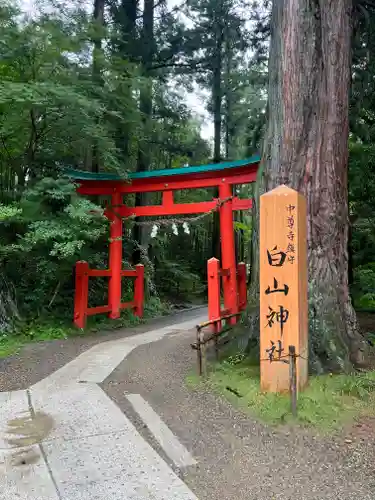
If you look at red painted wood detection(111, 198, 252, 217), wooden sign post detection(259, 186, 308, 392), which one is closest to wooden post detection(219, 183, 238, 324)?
red painted wood detection(111, 198, 252, 217)

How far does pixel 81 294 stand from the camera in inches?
351

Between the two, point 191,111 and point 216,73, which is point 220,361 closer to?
point 191,111

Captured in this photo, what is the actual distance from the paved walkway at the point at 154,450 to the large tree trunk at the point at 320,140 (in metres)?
1.82

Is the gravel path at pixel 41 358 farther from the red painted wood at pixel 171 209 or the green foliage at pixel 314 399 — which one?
the red painted wood at pixel 171 209

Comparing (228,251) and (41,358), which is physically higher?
(228,251)

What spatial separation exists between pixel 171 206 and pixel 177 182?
60 centimetres

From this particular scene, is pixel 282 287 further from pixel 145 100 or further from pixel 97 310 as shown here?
pixel 145 100

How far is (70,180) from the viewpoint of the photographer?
877 cm

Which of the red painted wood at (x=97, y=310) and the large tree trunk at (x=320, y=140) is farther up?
the large tree trunk at (x=320, y=140)

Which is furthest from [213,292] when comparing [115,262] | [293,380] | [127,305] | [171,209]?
[127,305]

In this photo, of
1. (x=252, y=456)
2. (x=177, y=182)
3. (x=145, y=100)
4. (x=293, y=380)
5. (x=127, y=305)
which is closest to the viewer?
(x=252, y=456)

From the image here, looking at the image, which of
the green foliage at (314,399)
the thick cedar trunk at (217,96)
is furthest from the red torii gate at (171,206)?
the thick cedar trunk at (217,96)

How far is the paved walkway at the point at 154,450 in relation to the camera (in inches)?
108

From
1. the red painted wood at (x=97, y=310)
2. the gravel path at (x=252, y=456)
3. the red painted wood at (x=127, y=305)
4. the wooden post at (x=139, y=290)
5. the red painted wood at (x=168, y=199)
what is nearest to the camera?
the gravel path at (x=252, y=456)
